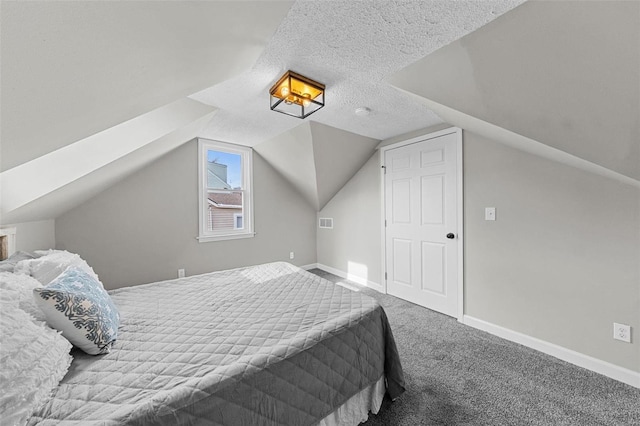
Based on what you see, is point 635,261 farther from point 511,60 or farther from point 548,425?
point 511,60

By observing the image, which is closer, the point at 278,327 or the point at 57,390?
the point at 57,390

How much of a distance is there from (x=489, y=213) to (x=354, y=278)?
7.53 feet

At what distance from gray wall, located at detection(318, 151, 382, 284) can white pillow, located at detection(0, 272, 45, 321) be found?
3370mm

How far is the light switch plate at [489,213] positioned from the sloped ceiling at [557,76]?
908mm

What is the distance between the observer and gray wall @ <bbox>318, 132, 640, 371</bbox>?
1.76m

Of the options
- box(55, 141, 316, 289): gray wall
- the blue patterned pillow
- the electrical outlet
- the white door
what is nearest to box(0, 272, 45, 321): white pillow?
the blue patterned pillow

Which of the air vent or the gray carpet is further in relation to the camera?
the air vent

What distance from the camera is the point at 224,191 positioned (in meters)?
3.81

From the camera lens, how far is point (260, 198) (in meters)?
4.12

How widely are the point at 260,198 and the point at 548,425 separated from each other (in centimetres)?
390

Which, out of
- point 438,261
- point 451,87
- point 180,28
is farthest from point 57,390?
point 438,261

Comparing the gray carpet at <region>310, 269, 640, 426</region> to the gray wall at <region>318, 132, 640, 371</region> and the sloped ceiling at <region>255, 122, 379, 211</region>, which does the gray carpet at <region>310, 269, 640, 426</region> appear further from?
the sloped ceiling at <region>255, 122, 379, 211</region>

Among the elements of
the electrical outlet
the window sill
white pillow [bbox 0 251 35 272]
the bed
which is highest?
white pillow [bbox 0 251 35 272]

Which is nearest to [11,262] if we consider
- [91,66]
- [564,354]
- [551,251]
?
[91,66]
